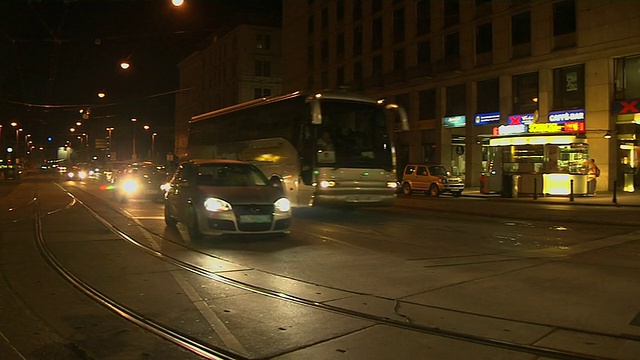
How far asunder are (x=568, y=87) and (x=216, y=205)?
27.0 meters

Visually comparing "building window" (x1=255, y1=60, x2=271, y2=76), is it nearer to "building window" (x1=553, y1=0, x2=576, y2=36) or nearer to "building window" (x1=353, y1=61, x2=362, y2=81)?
"building window" (x1=353, y1=61, x2=362, y2=81)

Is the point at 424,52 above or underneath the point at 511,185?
above

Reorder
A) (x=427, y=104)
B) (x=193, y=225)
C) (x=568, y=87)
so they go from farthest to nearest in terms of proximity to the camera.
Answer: (x=427, y=104), (x=568, y=87), (x=193, y=225)

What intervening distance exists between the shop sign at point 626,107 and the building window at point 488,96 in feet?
26.3

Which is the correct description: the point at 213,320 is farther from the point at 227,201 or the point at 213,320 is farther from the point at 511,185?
the point at 511,185

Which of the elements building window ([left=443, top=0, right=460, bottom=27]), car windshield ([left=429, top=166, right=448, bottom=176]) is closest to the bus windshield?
car windshield ([left=429, top=166, right=448, bottom=176])

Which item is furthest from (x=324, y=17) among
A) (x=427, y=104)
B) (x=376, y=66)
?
(x=427, y=104)

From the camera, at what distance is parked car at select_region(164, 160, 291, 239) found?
10164 millimetres

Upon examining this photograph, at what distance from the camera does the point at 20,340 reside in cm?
494

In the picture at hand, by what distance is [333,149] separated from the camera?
48.9 ft

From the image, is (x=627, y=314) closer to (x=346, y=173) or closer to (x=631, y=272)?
(x=631, y=272)

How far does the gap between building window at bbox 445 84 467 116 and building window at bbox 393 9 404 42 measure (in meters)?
6.51

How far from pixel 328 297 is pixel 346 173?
8440 millimetres

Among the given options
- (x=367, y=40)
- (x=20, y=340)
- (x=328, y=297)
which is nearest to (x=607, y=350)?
(x=328, y=297)
